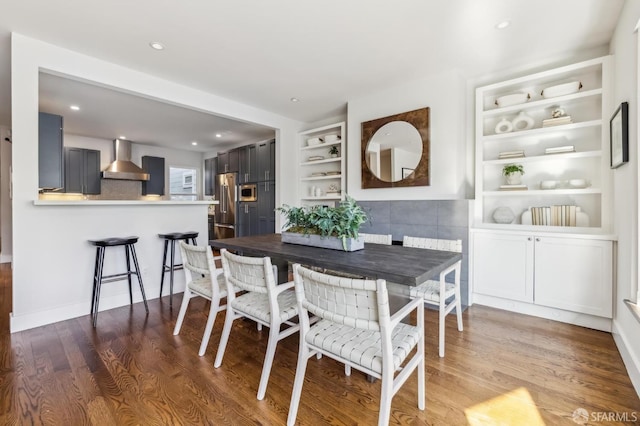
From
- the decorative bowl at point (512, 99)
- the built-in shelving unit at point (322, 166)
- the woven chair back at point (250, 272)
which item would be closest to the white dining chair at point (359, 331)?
the woven chair back at point (250, 272)

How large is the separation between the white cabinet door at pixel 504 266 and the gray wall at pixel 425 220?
0.52 feet

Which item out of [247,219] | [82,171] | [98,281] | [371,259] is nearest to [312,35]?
[371,259]

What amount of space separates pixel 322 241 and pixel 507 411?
4.82 feet

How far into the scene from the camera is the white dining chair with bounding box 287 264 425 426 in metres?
1.27

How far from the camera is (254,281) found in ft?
6.01

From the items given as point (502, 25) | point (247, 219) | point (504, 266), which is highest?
point (502, 25)

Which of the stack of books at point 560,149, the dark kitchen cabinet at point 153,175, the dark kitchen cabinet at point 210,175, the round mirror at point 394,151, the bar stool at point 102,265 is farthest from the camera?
the dark kitchen cabinet at point 210,175

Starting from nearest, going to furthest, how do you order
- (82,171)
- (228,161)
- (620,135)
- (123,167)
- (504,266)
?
(620,135) < (504,266) < (82,171) < (123,167) < (228,161)

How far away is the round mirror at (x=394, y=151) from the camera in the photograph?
3518 millimetres

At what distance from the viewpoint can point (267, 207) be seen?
573 cm

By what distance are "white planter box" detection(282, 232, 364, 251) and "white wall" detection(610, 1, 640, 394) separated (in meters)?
1.72

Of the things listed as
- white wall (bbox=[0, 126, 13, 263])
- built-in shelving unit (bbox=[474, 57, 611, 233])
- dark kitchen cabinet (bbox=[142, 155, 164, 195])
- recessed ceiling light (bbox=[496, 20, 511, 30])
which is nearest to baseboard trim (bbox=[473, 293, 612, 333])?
built-in shelving unit (bbox=[474, 57, 611, 233])

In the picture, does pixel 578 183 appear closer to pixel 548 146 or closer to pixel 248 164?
pixel 548 146

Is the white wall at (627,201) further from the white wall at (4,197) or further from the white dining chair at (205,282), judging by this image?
the white wall at (4,197)
